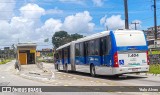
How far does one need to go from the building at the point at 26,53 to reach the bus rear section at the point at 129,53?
4171cm

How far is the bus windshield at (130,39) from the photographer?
2281 centimetres

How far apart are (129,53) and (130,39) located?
953 millimetres

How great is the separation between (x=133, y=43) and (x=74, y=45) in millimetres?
10782

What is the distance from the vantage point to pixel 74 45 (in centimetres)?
3322

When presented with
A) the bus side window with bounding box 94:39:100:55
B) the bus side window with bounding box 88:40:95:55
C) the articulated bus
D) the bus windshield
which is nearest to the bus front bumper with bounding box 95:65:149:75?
the articulated bus

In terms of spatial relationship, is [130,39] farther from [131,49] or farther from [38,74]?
[38,74]

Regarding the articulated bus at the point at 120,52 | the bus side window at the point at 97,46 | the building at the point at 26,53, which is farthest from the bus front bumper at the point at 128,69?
the building at the point at 26,53

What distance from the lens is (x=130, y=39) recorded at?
23234mm

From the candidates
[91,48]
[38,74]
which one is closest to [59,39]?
[38,74]

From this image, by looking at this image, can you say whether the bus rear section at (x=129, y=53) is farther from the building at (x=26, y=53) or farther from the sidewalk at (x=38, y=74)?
the building at (x=26, y=53)

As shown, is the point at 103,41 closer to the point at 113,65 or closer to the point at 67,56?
the point at 113,65

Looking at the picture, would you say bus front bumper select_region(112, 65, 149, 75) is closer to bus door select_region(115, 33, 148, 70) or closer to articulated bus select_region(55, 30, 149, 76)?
articulated bus select_region(55, 30, 149, 76)

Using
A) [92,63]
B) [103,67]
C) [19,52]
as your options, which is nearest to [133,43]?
[103,67]

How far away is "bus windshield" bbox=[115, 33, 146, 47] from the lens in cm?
2281
